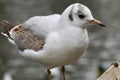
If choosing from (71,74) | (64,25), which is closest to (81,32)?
(64,25)

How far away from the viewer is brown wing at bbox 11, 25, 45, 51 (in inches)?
180

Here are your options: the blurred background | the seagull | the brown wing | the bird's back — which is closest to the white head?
the seagull

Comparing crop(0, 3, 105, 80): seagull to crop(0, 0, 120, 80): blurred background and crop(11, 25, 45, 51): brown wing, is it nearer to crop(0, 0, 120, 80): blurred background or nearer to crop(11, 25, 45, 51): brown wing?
crop(11, 25, 45, 51): brown wing

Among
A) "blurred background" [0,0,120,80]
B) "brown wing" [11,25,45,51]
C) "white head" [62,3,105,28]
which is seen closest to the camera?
"white head" [62,3,105,28]

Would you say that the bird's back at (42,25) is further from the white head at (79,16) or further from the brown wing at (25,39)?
the white head at (79,16)

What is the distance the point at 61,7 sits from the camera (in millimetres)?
16031

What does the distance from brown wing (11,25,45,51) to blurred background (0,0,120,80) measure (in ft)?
18.2

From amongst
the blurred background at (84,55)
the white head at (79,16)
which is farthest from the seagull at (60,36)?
the blurred background at (84,55)

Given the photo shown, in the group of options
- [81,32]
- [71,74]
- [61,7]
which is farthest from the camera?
[61,7]

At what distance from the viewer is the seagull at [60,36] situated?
13.5ft

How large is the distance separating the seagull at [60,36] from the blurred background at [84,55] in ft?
19.6

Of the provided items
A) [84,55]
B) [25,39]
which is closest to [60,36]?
[25,39]

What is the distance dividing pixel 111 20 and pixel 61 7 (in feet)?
7.42

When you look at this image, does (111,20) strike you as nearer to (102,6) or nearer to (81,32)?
(102,6)
